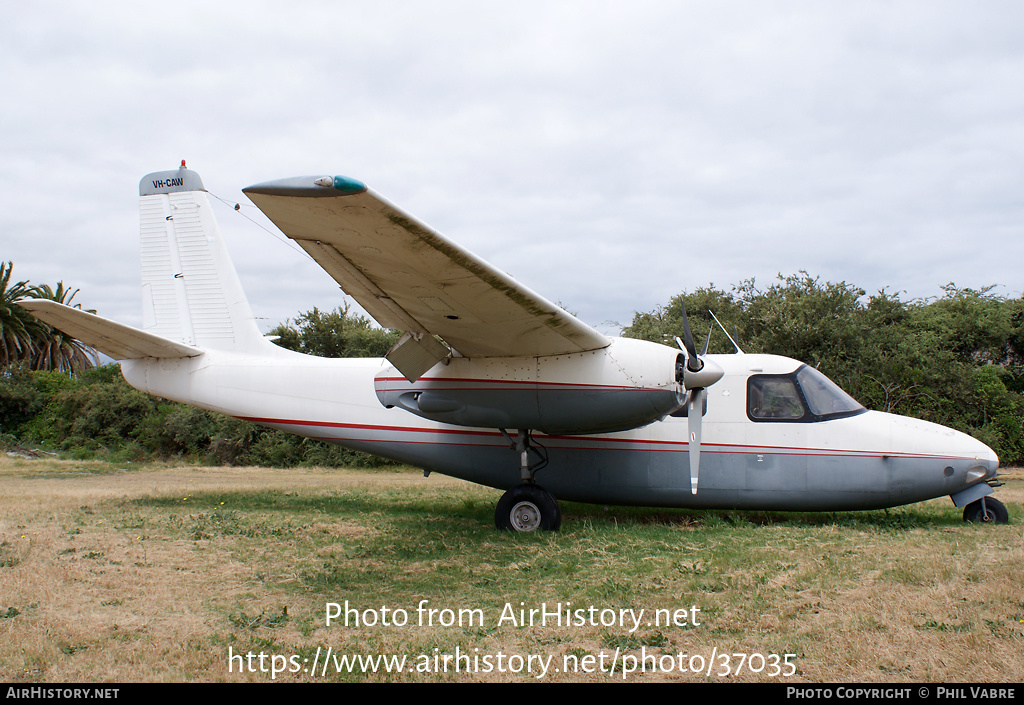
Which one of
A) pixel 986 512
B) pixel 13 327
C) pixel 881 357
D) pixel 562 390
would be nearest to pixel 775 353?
pixel 881 357

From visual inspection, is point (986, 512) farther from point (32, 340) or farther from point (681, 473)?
point (32, 340)

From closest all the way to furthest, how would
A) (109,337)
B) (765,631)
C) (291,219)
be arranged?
(765,631), (291,219), (109,337)

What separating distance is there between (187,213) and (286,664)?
359 inches

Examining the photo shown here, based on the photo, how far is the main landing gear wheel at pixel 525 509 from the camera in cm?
829

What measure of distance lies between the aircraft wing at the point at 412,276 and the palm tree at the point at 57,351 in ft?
111

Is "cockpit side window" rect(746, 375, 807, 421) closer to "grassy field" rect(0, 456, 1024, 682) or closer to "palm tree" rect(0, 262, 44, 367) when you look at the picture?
"grassy field" rect(0, 456, 1024, 682)

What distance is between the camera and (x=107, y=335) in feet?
31.9

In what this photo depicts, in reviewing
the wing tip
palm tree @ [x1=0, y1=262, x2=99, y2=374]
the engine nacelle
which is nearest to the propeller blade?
the engine nacelle

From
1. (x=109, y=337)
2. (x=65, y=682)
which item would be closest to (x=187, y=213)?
(x=109, y=337)

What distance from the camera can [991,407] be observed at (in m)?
18.8

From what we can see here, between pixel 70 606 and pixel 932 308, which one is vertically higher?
pixel 932 308

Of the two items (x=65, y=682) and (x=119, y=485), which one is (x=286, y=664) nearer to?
(x=65, y=682)

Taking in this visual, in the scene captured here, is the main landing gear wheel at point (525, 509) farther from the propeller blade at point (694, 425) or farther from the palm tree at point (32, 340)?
the palm tree at point (32, 340)

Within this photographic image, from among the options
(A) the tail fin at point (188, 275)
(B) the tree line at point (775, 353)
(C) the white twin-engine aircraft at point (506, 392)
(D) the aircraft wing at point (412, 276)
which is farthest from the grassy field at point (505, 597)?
(B) the tree line at point (775, 353)
